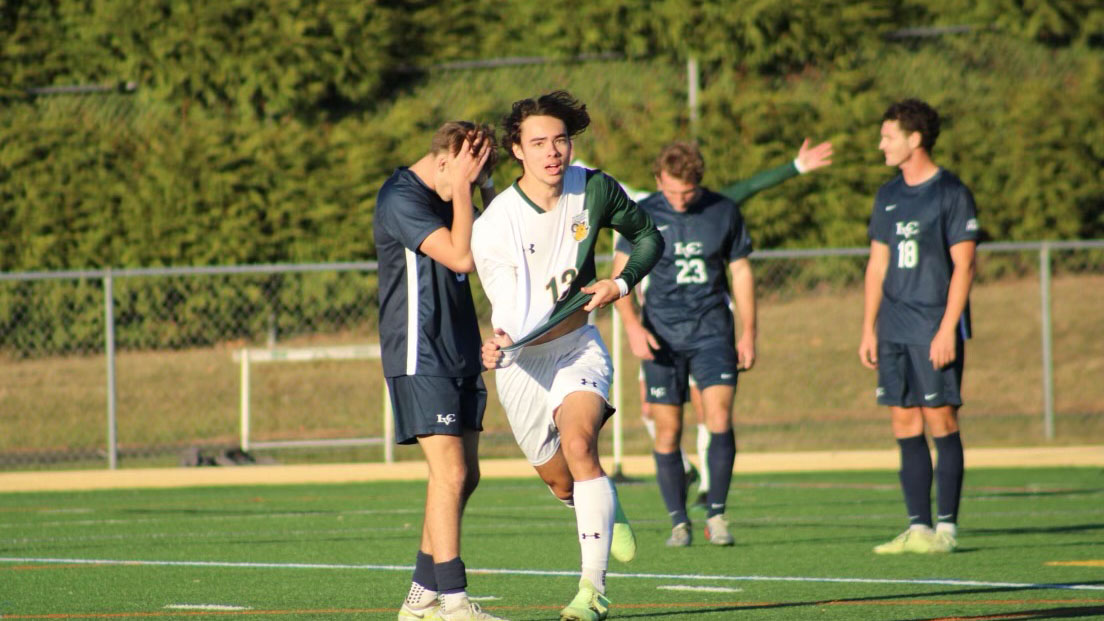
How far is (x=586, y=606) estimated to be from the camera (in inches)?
203

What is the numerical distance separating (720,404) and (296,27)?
12.7 metres

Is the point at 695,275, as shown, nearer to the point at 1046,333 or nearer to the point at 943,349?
the point at 943,349

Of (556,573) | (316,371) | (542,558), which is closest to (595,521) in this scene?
(556,573)

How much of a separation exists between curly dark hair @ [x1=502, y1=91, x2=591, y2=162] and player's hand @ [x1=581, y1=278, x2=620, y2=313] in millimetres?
599

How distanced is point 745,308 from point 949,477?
1.46 m

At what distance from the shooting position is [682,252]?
28.5 feet

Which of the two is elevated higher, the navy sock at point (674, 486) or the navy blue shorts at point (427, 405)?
the navy blue shorts at point (427, 405)

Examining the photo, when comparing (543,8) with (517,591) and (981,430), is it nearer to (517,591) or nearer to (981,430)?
(981,430)

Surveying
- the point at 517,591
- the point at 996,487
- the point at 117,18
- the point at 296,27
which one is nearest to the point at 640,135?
the point at 296,27

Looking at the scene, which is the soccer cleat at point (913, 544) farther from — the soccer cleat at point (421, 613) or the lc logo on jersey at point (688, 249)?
the soccer cleat at point (421, 613)

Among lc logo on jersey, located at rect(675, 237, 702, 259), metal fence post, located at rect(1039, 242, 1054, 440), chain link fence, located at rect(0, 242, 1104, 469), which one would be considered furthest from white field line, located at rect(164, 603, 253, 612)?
metal fence post, located at rect(1039, 242, 1054, 440)

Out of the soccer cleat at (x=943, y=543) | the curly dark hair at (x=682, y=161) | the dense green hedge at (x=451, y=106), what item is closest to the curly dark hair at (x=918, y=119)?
the curly dark hair at (x=682, y=161)

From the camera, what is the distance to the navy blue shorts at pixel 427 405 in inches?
221

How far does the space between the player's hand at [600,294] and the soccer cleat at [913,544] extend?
2.97 metres
